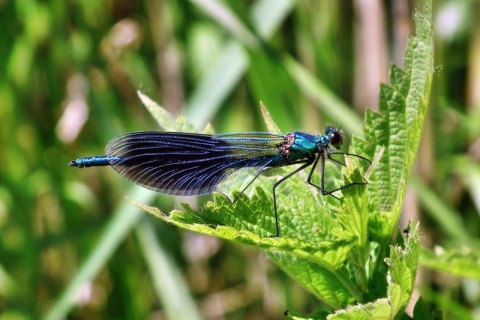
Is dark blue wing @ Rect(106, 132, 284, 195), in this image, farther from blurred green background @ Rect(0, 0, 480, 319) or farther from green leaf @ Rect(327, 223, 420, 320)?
blurred green background @ Rect(0, 0, 480, 319)

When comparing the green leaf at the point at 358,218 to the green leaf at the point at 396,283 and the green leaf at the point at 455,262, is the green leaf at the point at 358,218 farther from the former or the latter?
the green leaf at the point at 455,262

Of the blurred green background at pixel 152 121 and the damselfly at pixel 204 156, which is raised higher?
the blurred green background at pixel 152 121

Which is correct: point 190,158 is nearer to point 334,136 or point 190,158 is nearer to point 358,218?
point 334,136

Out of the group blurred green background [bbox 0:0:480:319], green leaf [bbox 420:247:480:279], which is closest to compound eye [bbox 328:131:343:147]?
green leaf [bbox 420:247:480:279]

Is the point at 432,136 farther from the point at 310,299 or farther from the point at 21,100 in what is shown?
the point at 21,100

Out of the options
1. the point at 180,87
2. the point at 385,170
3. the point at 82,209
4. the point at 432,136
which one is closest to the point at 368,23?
the point at 432,136

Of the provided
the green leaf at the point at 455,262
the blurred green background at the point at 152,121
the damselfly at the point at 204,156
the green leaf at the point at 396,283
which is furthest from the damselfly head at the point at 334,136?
the blurred green background at the point at 152,121

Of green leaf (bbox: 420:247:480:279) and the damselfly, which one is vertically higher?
the damselfly

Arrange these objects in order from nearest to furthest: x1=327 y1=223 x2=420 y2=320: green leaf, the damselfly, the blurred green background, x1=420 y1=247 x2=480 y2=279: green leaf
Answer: x1=327 y1=223 x2=420 y2=320: green leaf < x1=420 y1=247 x2=480 y2=279: green leaf < the damselfly < the blurred green background
